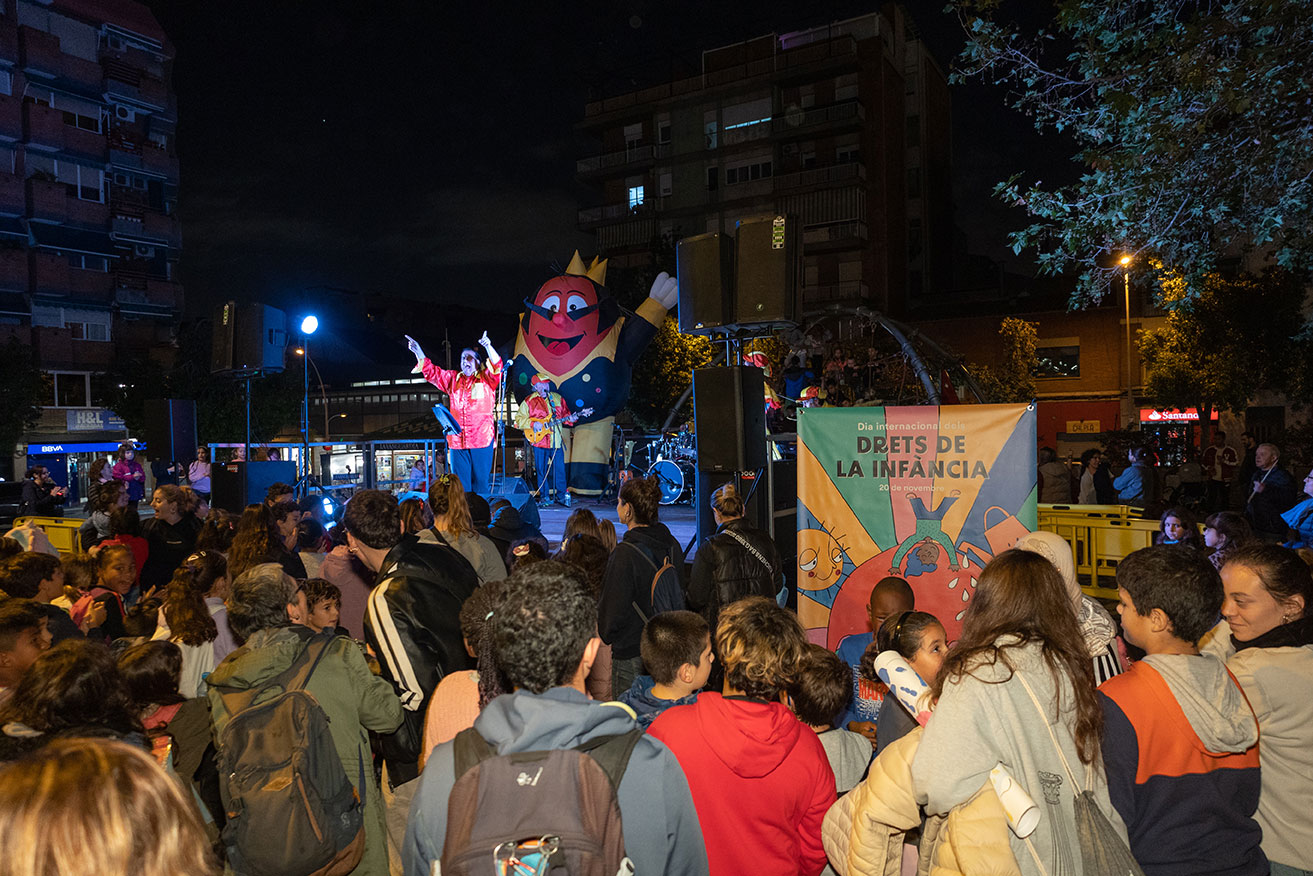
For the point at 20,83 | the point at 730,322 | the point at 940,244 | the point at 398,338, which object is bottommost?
the point at 730,322

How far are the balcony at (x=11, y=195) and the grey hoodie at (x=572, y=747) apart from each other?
116ft

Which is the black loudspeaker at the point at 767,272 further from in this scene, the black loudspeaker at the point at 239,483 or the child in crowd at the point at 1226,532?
the black loudspeaker at the point at 239,483

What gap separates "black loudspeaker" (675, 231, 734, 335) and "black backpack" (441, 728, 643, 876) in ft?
20.8

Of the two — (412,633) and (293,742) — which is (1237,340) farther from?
(293,742)

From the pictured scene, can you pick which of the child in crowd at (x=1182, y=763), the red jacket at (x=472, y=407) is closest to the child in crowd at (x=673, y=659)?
the child in crowd at (x=1182, y=763)

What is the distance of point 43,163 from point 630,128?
22.7 m

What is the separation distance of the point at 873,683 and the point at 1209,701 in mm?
1241

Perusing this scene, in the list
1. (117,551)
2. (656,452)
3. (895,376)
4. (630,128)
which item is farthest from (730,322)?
(630,128)

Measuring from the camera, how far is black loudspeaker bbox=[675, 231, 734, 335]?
7.57 metres

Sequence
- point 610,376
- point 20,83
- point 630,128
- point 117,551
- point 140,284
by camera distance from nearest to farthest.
→ point 117,551 < point 610,376 < point 20,83 < point 140,284 < point 630,128

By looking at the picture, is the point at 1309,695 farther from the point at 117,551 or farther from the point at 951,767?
the point at 117,551

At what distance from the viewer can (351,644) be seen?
8.95 feet

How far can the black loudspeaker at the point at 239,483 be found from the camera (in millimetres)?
9773

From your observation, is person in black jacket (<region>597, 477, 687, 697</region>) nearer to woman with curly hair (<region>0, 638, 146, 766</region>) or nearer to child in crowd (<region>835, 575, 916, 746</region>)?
child in crowd (<region>835, 575, 916, 746</region>)
